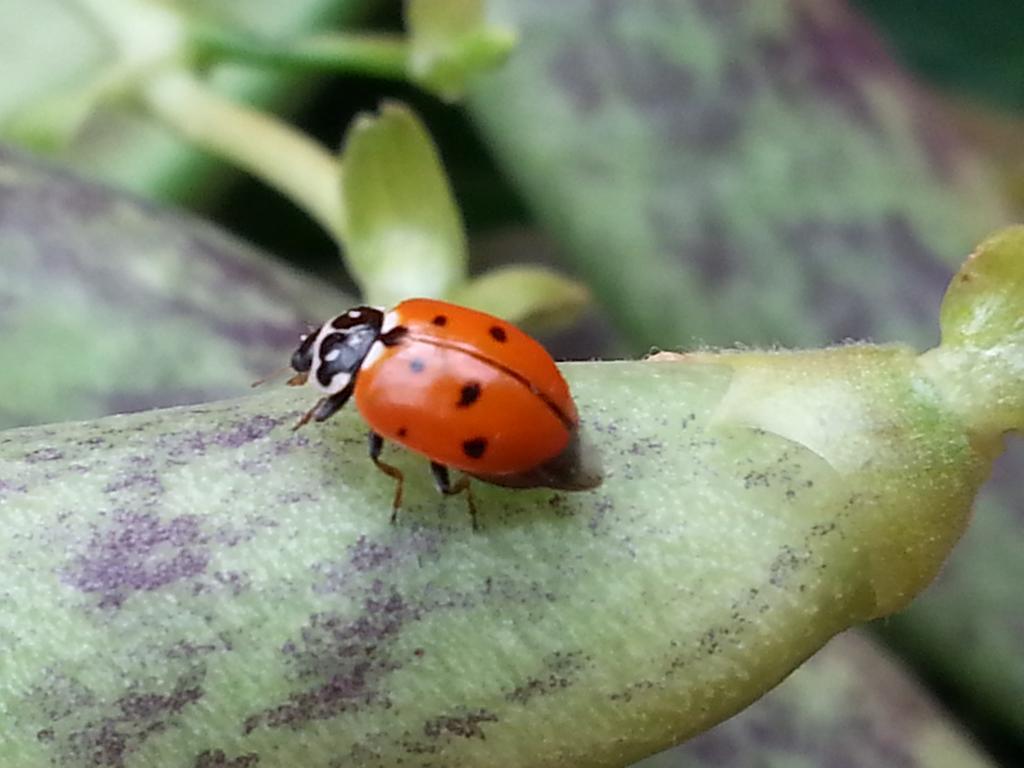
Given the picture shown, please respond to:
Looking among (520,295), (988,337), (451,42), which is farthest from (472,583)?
(451,42)

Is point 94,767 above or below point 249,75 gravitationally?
below

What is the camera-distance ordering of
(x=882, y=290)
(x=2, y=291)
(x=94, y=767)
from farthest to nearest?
(x=882, y=290) → (x=2, y=291) → (x=94, y=767)

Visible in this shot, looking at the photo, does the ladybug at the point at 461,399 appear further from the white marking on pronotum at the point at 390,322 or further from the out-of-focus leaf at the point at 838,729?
the out-of-focus leaf at the point at 838,729

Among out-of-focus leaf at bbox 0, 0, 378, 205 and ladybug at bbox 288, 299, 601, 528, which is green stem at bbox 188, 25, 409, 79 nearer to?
out-of-focus leaf at bbox 0, 0, 378, 205

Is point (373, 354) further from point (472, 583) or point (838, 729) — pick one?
point (838, 729)

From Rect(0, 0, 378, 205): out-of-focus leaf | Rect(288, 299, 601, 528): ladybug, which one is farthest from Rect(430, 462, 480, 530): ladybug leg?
Rect(0, 0, 378, 205): out-of-focus leaf

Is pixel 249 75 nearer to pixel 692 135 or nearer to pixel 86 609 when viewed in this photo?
pixel 692 135

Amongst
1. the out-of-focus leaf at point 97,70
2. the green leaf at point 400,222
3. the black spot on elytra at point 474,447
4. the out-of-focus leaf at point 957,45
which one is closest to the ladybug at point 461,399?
the black spot on elytra at point 474,447

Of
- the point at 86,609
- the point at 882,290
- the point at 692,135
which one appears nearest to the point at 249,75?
the point at 692,135
